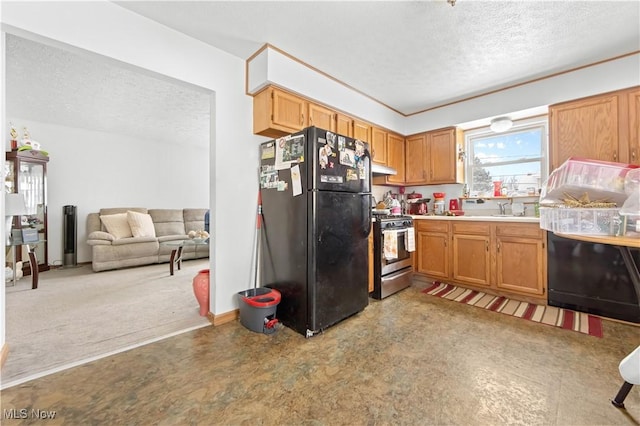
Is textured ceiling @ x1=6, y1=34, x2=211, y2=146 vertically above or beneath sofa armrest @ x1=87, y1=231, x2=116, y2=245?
above

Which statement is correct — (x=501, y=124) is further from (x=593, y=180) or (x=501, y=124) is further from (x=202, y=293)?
(x=202, y=293)

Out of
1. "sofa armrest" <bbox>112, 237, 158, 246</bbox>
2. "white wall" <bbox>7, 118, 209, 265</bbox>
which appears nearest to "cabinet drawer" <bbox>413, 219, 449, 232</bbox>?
"sofa armrest" <bbox>112, 237, 158, 246</bbox>

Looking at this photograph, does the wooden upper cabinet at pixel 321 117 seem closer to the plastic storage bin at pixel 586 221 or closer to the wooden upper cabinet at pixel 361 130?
the wooden upper cabinet at pixel 361 130

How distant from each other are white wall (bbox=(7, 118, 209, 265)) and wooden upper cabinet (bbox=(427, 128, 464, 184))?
504cm

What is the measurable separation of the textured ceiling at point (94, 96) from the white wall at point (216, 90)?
14 cm

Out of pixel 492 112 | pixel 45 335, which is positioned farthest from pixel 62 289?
pixel 492 112

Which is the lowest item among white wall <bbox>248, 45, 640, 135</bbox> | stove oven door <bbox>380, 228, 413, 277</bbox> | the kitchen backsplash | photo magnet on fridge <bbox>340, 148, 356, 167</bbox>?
stove oven door <bbox>380, 228, 413, 277</bbox>

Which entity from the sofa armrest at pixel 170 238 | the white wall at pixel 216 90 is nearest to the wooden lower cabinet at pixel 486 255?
the white wall at pixel 216 90

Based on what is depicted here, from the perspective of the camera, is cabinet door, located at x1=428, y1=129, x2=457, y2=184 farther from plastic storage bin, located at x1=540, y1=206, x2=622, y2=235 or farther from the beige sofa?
the beige sofa

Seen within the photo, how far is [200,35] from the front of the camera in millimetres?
2230

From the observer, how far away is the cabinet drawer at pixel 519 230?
9.30 feet

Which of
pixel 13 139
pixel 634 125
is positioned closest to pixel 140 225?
pixel 13 139

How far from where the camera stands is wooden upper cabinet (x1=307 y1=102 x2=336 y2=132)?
2.83 m

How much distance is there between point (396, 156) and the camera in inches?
163
